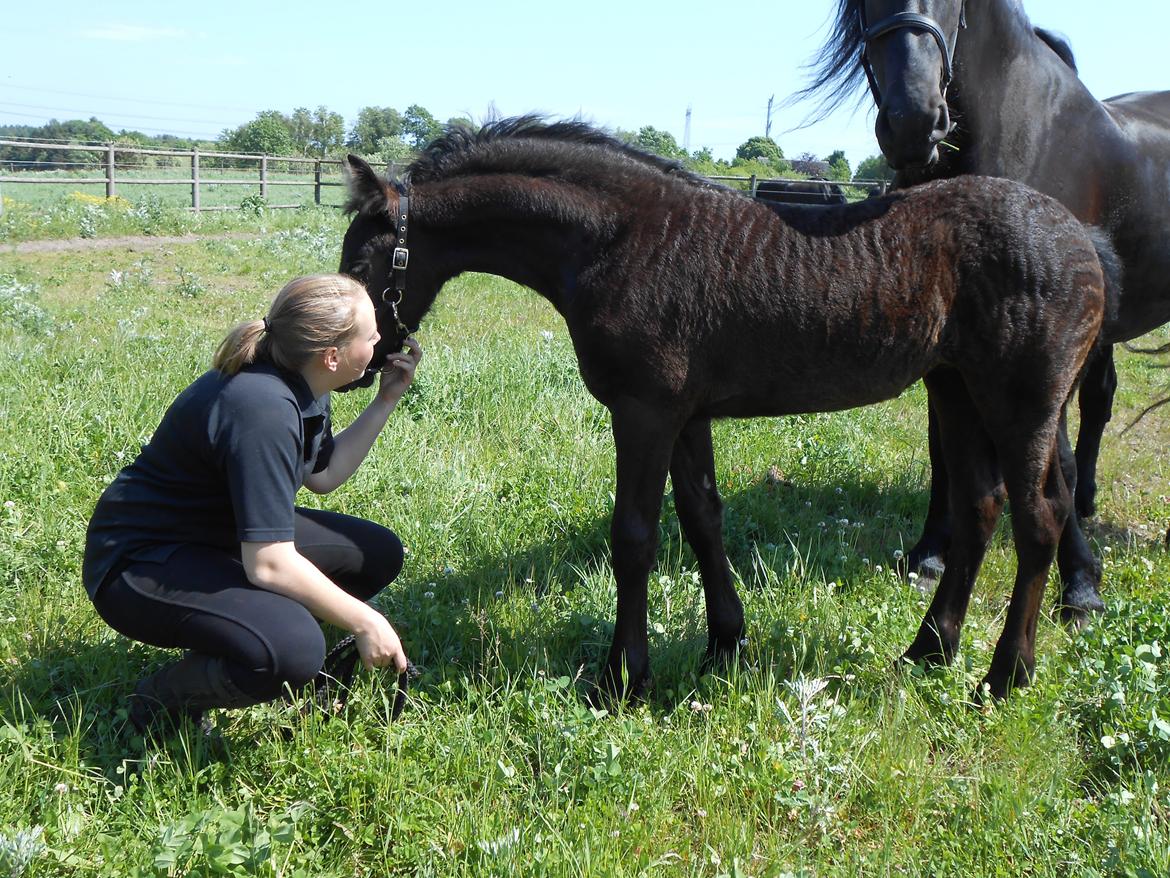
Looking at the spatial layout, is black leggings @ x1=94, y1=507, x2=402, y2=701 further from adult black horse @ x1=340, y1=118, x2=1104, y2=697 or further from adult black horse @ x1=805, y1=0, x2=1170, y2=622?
adult black horse @ x1=805, y1=0, x2=1170, y2=622

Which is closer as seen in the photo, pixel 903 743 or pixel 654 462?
pixel 903 743

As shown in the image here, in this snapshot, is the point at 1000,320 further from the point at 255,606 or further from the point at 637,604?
the point at 255,606

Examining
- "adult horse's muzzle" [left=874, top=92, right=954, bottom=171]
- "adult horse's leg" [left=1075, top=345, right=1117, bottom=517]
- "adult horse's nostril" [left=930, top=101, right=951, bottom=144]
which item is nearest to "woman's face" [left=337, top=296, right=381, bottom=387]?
"adult horse's muzzle" [left=874, top=92, right=954, bottom=171]

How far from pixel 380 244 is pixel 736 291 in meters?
1.23

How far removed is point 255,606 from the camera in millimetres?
2646

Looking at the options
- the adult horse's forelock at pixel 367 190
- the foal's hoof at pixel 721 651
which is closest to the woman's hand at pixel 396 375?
the adult horse's forelock at pixel 367 190

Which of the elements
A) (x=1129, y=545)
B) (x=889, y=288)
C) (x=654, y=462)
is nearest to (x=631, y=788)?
(x=654, y=462)

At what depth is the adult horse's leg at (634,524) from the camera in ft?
9.91

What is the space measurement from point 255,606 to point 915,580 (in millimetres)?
2827

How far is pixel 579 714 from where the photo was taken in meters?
2.75

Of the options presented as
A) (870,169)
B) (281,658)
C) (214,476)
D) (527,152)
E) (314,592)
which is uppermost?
(870,169)

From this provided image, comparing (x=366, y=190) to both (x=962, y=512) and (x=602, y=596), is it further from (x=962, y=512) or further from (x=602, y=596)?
(x=962, y=512)

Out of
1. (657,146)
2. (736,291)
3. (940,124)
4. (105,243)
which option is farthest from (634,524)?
(105,243)

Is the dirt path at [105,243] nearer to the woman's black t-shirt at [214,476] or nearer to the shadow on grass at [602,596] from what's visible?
the shadow on grass at [602,596]
